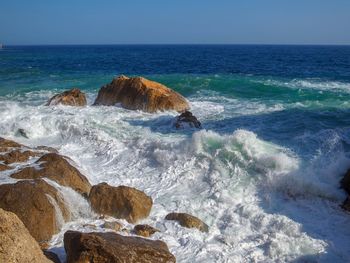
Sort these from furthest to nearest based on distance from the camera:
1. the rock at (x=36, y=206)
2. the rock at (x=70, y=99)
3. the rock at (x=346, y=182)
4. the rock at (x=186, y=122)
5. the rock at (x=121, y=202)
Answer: the rock at (x=70, y=99), the rock at (x=186, y=122), the rock at (x=346, y=182), the rock at (x=121, y=202), the rock at (x=36, y=206)

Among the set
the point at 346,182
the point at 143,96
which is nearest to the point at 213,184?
the point at 346,182

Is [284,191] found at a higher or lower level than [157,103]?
lower

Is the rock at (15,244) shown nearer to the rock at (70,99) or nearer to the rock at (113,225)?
the rock at (113,225)

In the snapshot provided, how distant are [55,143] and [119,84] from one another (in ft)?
15.4

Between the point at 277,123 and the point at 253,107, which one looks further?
the point at 253,107

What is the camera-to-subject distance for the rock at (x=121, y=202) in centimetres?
769

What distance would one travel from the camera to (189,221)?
24.7 ft

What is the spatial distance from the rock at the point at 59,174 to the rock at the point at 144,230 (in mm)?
1514

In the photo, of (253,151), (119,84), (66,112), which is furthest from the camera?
(119,84)

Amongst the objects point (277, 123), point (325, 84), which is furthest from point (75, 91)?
point (325, 84)

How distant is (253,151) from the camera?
10258 millimetres

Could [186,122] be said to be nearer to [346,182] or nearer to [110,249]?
[346,182]

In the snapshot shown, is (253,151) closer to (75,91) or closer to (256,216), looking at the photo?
(256,216)

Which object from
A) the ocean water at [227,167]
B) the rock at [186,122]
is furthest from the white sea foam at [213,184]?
the rock at [186,122]
